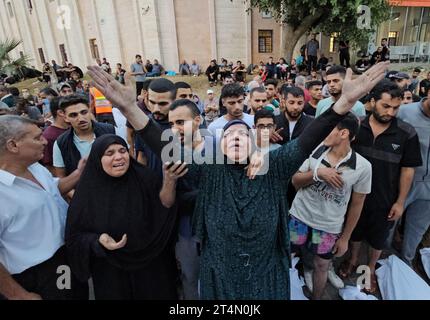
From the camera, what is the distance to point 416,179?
2.83m

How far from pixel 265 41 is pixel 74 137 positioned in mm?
19327

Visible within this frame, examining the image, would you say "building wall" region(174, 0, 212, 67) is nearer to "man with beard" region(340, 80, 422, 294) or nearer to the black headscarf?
"man with beard" region(340, 80, 422, 294)

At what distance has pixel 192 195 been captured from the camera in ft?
7.03

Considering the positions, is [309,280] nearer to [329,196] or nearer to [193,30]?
[329,196]

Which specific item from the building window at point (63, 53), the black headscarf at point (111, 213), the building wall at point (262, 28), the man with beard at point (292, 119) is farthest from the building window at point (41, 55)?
the black headscarf at point (111, 213)

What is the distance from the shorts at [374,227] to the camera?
2666mm

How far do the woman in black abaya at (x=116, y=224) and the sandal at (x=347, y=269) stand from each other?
1.99m

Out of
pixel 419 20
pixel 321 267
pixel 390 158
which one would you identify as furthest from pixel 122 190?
pixel 419 20

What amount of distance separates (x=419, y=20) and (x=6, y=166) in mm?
25988

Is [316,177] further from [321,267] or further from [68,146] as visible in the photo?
[68,146]

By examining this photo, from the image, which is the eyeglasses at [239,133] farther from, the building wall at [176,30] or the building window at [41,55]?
the building window at [41,55]

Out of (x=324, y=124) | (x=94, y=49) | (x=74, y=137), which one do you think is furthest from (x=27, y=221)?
(x=94, y=49)

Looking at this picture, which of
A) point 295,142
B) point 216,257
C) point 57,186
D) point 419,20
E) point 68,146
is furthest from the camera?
point 419,20

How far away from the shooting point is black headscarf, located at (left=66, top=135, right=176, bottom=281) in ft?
6.42
